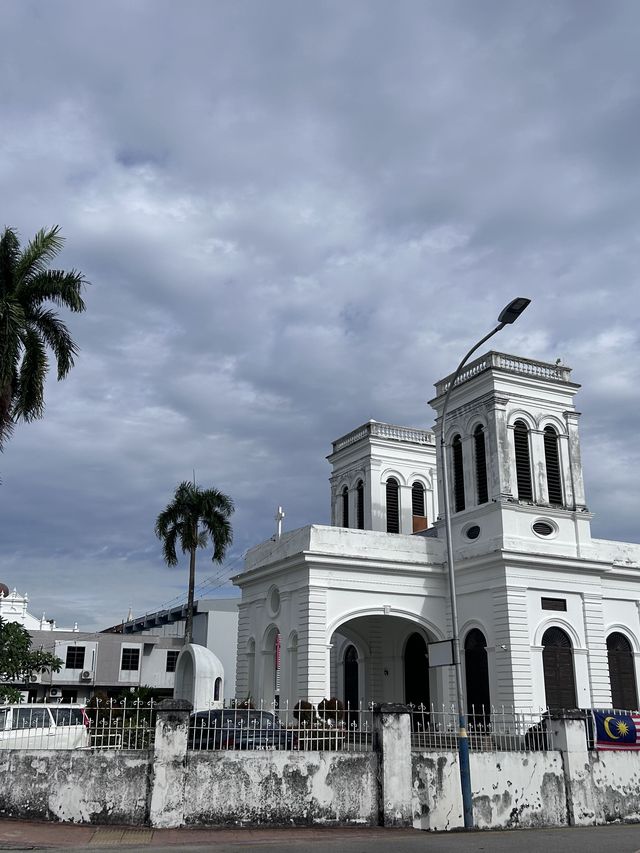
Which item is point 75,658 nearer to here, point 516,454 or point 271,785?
point 516,454

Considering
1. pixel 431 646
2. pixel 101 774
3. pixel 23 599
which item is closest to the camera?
pixel 101 774

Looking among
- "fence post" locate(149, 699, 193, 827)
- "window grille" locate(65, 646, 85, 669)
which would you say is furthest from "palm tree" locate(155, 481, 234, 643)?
"fence post" locate(149, 699, 193, 827)

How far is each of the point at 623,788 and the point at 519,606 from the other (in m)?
11.7

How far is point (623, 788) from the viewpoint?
1691 cm

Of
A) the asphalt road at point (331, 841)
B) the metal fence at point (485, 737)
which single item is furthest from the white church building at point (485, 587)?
the asphalt road at point (331, 841)

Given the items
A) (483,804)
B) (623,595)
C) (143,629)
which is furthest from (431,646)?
(143,629)

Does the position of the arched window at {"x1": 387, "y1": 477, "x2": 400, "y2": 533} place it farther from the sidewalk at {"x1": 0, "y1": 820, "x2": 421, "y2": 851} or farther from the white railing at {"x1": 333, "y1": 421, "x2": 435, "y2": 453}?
the sidewalk at {"x1": 0, "y1": 820, "x2": 421, "y2": 851}

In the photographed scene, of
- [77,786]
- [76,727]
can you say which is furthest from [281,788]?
[76,727]

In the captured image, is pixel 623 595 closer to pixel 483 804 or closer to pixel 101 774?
pixel 483 804

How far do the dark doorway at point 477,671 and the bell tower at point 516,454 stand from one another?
3.61 m

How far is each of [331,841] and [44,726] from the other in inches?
308

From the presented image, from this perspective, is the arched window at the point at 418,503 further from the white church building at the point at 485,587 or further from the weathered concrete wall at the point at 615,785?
the weathered concrete wall at the point at 615,785

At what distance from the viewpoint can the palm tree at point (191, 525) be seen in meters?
39.5

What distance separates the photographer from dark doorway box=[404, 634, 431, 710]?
3219 centimetres
